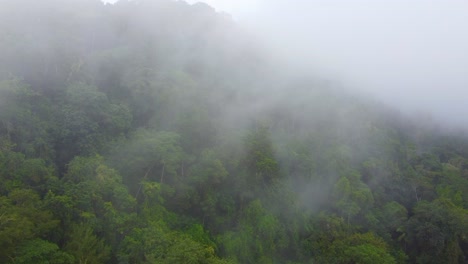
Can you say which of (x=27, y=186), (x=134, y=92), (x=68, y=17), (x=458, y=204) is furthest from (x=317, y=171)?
(x=68, y=17)

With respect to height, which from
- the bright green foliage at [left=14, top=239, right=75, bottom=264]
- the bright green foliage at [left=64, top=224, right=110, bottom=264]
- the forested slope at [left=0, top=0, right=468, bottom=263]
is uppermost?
the forested slope at [left=0, top=0, right=468, bottom=263]

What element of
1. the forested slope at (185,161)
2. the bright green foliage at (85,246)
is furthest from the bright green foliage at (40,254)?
the bright green foliage at (85,246)

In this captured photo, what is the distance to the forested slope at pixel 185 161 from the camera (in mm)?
18719

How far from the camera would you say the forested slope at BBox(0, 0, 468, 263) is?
18719 mm

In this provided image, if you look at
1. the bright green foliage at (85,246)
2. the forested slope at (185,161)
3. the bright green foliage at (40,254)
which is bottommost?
the bright green foliage at (85,246)

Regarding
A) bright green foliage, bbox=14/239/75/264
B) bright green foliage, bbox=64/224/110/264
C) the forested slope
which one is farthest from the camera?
the forested slope

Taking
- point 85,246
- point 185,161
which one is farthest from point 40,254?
point 185,161

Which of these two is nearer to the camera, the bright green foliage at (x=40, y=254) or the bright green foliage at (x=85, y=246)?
the bright green foliage at (x=40, y=254)

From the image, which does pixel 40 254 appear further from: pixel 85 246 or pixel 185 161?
pixel 185 161

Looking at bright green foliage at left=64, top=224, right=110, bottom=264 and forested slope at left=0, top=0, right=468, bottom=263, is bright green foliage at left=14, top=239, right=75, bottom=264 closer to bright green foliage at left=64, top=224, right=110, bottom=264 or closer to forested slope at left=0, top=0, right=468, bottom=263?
forested slope at left=0, top=0, right=468, bottom=263

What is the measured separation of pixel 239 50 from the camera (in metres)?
42.4

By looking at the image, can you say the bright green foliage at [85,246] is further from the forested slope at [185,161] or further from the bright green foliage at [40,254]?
the bright green foliage at [40,254]

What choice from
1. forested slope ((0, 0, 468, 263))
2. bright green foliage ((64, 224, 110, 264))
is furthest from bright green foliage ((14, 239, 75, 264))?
bright green foliage ((64, 224, 110, 264))

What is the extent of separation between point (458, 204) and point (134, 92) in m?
28.2
